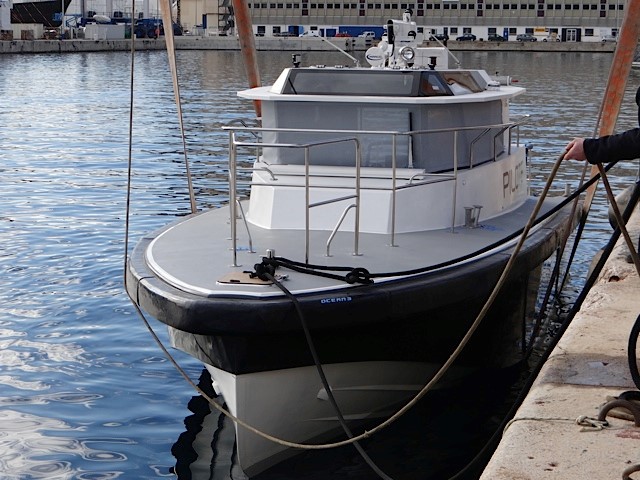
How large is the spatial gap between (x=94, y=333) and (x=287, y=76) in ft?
11.1

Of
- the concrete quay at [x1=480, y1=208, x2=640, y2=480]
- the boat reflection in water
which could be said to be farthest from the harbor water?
the concrete quay at [x1=480, y1=208, x2=640, y2=480]

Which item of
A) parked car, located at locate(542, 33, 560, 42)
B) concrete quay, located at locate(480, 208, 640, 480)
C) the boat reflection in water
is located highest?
parked car, located at locate(542, 33, 560, 42)

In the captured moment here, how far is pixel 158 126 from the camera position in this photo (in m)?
30.4

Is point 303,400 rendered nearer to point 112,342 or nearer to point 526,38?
point 112,342

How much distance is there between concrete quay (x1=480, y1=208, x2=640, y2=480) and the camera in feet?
15.9

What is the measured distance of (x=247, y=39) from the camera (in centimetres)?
1194

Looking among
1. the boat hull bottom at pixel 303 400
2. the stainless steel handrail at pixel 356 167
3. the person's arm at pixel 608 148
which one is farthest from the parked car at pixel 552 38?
the person's arm at pixel 608 148

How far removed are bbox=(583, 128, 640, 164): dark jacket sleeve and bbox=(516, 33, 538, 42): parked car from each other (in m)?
107

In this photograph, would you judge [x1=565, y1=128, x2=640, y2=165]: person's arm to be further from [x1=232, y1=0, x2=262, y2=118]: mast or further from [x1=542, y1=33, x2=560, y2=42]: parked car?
[x1=542, y1=33, x2=560, y2=42]: parked car

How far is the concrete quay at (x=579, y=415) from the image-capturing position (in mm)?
4859

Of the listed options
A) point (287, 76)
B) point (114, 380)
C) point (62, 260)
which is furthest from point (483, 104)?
point (62, 260)

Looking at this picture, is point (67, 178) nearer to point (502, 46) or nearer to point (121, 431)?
point (121, 431)

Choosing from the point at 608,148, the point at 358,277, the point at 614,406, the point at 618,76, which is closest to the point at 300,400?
the point at 358,277

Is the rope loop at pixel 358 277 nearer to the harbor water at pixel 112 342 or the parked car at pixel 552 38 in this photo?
the harbor water at pixel 112 342
